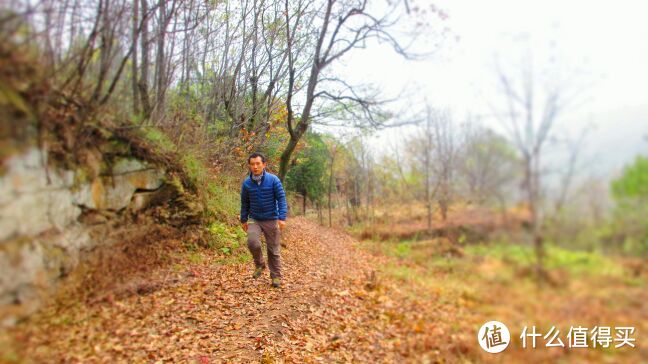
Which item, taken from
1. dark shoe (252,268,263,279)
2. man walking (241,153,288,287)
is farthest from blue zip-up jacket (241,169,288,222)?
dark shoe (252,268,263,279)

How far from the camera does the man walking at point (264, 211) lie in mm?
3947

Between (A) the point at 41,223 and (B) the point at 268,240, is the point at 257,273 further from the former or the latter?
(A) the point at 41,223

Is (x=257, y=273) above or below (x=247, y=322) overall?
above

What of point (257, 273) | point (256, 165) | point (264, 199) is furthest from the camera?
point (257, 273)

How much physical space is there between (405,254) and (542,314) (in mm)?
1530

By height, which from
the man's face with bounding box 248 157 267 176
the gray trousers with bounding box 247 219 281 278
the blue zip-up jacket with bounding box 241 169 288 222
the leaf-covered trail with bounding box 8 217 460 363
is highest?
the man's face with bounding box 248 157 267 176

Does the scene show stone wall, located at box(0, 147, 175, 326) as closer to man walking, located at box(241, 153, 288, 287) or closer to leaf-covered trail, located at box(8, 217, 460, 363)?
Answer: leaf-covered trail, located at box(8, 217, 460, 363)

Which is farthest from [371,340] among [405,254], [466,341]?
[466,341]

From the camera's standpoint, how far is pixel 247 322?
323 centimetres

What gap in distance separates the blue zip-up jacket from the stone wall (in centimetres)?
180

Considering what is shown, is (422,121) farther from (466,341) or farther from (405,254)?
(466,341)

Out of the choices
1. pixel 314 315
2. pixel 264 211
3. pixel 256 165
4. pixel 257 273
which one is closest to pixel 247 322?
pixel 314 315

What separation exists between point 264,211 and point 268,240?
34 centimetres

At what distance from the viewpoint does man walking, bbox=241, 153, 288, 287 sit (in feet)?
13.0
